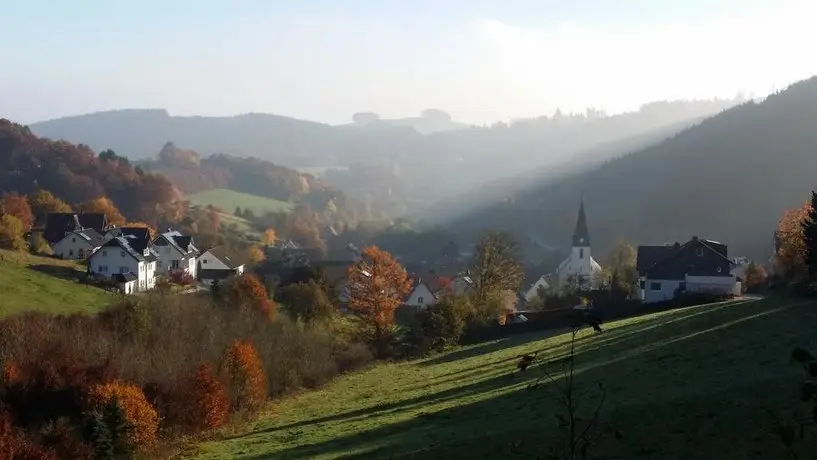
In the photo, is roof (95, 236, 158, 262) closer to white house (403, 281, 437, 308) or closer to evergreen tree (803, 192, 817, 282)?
white house (403, 281, 437, 308)

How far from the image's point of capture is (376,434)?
20953 mm

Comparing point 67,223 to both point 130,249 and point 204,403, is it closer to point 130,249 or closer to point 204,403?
point 130,249

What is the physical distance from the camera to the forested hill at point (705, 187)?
12419 centimetres

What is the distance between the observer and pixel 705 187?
137250 millimetres

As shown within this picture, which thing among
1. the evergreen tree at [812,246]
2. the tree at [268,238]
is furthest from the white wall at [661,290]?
the tree at [268,238]

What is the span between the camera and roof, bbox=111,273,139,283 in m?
55.8

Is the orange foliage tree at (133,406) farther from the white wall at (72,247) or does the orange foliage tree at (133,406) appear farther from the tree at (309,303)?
the white wall at (72,247)

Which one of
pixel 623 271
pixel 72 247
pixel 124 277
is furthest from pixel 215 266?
pixel 623 271

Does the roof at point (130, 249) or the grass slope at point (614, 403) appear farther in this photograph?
the roof at point (130, 249)

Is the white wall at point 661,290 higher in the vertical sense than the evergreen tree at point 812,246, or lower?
lower

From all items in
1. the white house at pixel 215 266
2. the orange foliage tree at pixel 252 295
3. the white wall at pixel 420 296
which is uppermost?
the orange foliage tree at pixel 252 295

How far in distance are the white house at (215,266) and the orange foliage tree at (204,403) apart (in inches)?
1673

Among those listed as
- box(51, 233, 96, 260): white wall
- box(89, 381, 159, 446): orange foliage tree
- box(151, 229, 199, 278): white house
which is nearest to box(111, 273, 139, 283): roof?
box(151, 229, 199, 278): white house

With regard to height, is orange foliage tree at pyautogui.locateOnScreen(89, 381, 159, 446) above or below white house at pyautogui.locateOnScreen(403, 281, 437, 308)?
above
